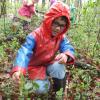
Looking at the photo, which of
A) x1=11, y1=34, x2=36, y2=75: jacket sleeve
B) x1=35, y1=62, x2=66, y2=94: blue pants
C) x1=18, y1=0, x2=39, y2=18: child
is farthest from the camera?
x1=18, y1=0, x2=39, y2=18: child

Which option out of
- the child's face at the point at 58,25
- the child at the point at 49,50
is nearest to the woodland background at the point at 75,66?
the child at the point at 49,50

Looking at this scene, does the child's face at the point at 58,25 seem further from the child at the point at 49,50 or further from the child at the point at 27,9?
the child at the point at 27,9

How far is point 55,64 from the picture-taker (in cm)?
383

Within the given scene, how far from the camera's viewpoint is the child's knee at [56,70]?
3.82 m

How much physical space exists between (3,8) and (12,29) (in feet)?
1.80

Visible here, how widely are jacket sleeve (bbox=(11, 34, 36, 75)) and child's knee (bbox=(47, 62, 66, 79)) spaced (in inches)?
12.3

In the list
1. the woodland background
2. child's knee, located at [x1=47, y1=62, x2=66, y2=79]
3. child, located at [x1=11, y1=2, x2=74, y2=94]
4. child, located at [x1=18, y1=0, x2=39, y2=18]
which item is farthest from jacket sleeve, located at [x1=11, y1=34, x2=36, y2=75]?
child, located at [x1=18, y1=0, x2=39, y2=18]

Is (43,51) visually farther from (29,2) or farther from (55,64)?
(29,2)

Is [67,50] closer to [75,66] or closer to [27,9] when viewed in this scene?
[75,66]

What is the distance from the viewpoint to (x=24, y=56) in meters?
3.54

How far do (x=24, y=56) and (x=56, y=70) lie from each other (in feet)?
1.53

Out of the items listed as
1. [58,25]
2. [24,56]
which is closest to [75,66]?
[58,25]

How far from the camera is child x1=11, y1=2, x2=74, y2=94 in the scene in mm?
3662

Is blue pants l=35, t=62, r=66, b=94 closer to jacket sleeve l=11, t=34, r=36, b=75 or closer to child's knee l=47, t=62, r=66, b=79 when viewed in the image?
child's knee l=47, t=62, r=66, b=79
